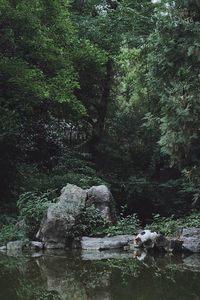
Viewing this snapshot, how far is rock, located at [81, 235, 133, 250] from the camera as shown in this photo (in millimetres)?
11234

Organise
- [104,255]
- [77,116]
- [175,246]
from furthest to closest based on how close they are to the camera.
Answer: [77,116]
[175,246]
[104,255]

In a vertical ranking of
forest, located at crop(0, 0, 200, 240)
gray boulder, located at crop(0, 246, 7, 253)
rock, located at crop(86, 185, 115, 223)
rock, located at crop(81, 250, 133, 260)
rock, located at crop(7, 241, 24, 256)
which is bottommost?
gray boulder, located at crop(0, 246, 7, 253)

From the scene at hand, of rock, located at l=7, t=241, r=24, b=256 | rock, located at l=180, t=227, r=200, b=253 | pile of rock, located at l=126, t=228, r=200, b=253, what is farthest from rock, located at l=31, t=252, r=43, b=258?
rock, located at l=180, t=227, r=200, b=253

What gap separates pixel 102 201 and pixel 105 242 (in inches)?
71.4

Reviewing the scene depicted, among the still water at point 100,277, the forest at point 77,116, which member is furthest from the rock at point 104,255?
the forest at point 77,116

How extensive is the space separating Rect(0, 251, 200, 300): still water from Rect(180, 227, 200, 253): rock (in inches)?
18.9

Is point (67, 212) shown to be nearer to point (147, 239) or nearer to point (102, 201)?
point (102, 201)

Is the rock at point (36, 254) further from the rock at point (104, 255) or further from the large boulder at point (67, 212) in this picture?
the rock at point (104, 255)

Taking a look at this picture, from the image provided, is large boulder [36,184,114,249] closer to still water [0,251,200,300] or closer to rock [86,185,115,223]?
rock [86,185,115,223]

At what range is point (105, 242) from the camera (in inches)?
446

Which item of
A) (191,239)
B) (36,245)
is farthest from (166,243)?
(36,245)

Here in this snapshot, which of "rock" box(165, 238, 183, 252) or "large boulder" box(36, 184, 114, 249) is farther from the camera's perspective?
"large boulder" box(36, 184, 114, 249)

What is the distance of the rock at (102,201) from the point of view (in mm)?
12836

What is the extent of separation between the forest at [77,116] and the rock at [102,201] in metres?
0.53
